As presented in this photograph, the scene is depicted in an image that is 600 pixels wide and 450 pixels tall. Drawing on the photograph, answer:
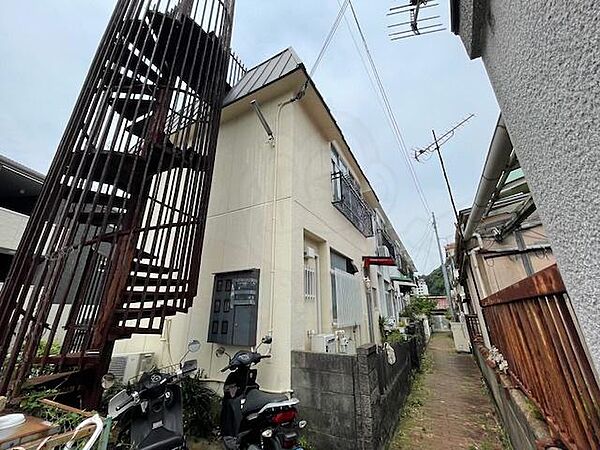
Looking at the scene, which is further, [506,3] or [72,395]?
[72,395]

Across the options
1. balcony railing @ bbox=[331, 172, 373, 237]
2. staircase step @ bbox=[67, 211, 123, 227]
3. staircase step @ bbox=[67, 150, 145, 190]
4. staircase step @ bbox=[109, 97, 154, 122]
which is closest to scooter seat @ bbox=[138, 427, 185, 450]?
staircase step @ bbox=[67, 211, 123, 227]

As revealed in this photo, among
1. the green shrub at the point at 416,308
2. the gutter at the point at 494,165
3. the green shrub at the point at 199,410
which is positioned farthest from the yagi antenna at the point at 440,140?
the green shrub at the point at 416,308

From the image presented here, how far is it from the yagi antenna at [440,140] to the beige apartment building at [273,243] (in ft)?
7.60

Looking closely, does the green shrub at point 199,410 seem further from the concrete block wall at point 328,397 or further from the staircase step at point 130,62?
the staircase step at point 130,62

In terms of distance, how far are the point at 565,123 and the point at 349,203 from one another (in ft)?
18.9

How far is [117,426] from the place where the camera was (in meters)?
2.67

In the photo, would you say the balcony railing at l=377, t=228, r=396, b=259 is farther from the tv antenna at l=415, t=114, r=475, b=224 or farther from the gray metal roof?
the gray metal roof

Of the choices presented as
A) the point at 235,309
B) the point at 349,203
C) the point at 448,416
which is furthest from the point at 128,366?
the point at 349,203

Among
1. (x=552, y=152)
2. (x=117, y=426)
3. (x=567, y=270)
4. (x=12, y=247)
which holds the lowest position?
(x=117, y=426)

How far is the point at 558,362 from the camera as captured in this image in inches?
54.7

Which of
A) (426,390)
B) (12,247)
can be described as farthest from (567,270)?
(12,247)

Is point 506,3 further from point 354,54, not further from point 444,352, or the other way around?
point 444,352

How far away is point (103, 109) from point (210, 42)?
85.0 inches

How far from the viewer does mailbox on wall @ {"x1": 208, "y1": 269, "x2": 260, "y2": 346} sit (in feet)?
11.3
